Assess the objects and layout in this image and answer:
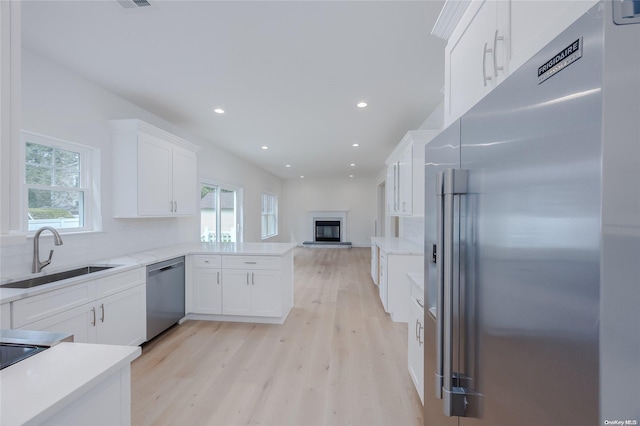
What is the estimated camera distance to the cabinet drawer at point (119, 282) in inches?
87.4

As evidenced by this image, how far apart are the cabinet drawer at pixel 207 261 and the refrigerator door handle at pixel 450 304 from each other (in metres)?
3.00

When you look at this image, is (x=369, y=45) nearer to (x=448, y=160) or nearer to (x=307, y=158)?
(x=448, y=160)

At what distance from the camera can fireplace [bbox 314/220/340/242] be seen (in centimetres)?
1043

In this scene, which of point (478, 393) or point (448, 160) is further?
point (448, 160)

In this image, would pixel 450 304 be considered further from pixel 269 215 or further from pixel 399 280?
pixel 269 215

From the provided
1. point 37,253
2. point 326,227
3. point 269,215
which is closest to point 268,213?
point 269,215

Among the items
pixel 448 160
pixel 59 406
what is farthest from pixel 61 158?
pixel 448 160

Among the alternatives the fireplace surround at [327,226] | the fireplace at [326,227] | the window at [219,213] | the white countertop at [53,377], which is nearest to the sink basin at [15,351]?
the white countertop at [53,377]

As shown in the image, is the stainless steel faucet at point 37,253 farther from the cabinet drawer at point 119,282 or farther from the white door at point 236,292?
the white door at point 236,292

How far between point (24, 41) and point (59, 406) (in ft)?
9.19

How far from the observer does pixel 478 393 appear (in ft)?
2.56

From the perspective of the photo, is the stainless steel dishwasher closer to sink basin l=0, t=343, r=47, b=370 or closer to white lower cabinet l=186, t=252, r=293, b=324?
white lower cabinet l=186, t=252, r=293, b=324

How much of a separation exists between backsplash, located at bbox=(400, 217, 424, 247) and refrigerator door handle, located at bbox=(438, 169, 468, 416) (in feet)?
10.1

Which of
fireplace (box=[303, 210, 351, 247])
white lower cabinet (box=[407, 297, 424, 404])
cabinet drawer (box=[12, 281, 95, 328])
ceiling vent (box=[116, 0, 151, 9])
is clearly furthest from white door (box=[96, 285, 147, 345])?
fireplace (box=[303, 210, 351, 247])
